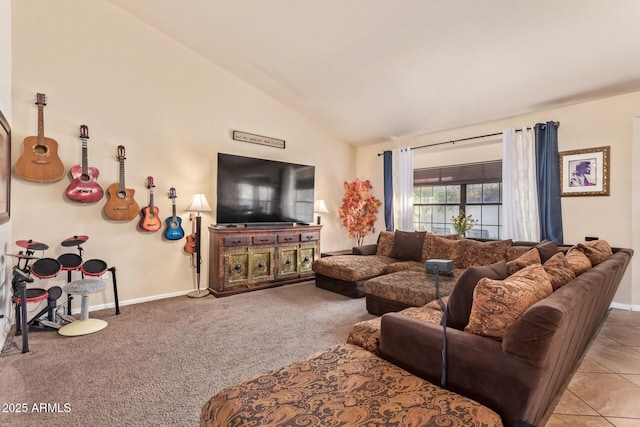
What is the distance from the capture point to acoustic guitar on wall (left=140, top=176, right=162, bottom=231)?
3779 mm

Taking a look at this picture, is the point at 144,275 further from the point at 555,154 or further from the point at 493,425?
the point at 555,154

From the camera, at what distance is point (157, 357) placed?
7.86ft

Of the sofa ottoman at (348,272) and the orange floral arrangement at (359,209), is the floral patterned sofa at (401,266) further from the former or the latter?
Result: the orange floral arrangement at (359,209)

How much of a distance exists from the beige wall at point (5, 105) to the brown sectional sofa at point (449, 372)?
8.73 ft

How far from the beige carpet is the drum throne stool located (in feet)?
0.26

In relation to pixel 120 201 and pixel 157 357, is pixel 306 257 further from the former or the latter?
pixel 157 357

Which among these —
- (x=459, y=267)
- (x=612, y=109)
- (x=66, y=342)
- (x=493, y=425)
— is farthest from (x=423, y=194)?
(x=66, y=342)

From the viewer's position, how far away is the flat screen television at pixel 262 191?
14.2ft

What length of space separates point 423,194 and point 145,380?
4.94 m

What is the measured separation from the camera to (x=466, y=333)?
4.64 feet

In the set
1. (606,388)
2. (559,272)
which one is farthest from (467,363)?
(606,388)

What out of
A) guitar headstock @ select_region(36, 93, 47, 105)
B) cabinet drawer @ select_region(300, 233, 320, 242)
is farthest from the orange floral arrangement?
guitar headstock @ select_region(36, 93, 47, 105)

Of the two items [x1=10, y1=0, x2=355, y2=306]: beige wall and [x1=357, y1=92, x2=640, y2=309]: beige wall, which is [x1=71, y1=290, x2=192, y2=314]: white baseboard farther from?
[x1=357, y1=92, x2=640, y2=309]: beige wall

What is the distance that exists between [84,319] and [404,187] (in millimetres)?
4787
